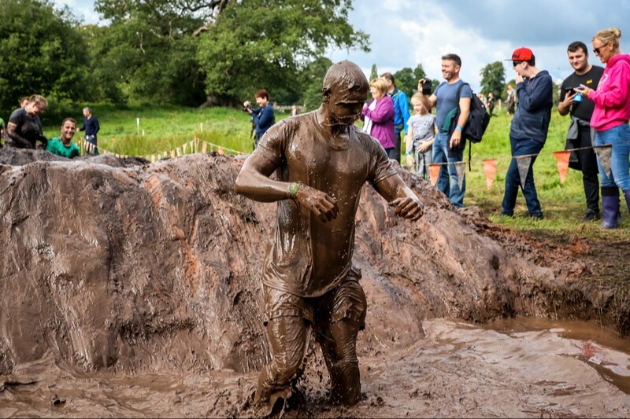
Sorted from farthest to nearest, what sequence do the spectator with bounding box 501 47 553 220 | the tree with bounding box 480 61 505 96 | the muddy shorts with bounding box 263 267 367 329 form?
the tree with bounding box 480 61 505 96, the spectator with bounding box 501 47 553 220, the muddy shorts with bounding box 263 267 367 329

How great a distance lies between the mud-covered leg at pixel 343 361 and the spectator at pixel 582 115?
19.9ft

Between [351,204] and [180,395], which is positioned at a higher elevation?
[351,204]

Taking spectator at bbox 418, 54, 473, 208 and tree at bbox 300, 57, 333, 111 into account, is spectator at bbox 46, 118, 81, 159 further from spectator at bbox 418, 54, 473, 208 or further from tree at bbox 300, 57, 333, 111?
A: tree at bbox 300, 57, 333, 111

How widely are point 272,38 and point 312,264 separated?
1757 inches

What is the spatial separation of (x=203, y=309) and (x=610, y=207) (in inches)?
240

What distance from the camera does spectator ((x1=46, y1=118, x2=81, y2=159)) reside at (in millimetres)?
11117

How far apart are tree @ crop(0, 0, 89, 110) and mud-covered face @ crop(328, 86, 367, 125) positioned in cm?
3792

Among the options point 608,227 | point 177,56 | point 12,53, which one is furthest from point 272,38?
point 608,227

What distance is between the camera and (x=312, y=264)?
4043 mm

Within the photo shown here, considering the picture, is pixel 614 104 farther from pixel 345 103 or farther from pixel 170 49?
pixel 170 49

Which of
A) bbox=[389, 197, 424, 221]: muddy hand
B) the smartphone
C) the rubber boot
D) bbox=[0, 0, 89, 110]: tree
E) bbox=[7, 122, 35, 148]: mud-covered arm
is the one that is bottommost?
the rubber boot

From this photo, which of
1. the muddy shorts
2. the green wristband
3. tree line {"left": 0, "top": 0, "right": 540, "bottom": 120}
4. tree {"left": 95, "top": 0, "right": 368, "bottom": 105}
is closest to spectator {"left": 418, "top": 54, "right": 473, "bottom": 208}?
the muddy shorts

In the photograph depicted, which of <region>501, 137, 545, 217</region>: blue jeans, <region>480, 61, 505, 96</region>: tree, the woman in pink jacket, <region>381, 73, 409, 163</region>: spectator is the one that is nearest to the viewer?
the woman in pink jacket

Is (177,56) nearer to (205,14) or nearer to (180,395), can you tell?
(205,14)
